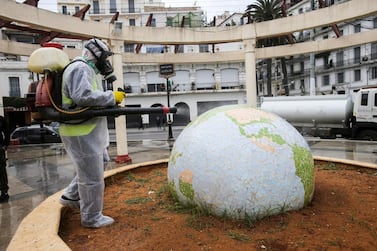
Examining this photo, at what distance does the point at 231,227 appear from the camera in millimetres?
3396

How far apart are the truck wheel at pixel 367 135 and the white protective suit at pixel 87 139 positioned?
531 inches

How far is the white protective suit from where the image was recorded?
135 inches

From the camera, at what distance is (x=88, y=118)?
11.7ft

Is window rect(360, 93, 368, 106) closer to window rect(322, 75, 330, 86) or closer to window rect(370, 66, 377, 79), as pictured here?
window rect(370, 66, 377, 79)

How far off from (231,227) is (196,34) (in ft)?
26.2

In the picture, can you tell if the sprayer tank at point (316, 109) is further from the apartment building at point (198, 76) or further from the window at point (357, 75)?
the window at point (357, 75)

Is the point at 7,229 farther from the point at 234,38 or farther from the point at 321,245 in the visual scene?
the point at 234,38

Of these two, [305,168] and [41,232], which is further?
[305,168]

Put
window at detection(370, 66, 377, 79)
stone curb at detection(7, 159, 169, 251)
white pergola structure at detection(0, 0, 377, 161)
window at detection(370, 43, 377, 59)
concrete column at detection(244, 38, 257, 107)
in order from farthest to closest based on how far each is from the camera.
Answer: window at detection(370, 43, 377, 59), window at detection(370, 66, 377, 79), concrete column at detection(244, 38, 257, 107), white pergola structure at detection(0, 0, 377, 161), stone curb at detection(7, 159, 169, 251)

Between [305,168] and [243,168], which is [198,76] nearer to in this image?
[305,168]

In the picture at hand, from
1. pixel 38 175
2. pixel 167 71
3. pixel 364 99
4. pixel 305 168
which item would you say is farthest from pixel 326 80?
pixel 305 168

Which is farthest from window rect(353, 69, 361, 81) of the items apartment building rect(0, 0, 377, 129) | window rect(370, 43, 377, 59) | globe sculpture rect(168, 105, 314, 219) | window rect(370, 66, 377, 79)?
globe sculpture rect(168, 105, 314, 219)

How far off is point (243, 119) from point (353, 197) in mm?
1907

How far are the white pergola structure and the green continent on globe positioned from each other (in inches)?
245
